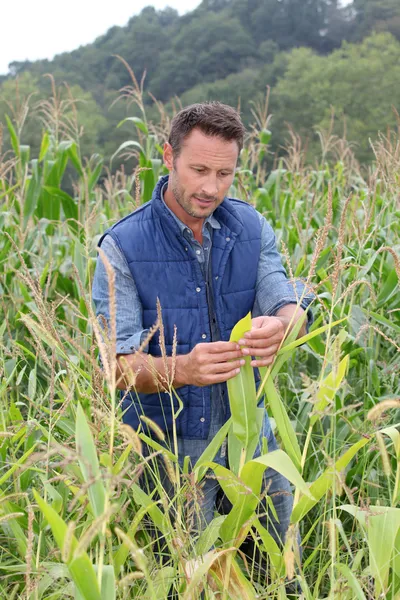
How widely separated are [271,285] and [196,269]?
0.27m

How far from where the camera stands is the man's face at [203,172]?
89.3 inches

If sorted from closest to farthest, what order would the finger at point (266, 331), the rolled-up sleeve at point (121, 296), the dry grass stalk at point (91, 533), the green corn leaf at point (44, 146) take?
the dry grass stalk at point (91, 533)
the finger at point (266, 331)
the rolled-up sleeve at point (121, 296)
the green corn leaf at point (44, 146)

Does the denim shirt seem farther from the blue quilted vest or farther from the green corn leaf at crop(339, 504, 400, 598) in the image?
the green corn leaf at crop(339, 504, 400, 598)

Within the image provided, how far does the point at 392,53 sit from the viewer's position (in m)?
43.6

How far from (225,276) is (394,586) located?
1097mm

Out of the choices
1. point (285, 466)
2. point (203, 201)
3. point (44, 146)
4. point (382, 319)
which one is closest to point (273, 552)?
point (285, 466)

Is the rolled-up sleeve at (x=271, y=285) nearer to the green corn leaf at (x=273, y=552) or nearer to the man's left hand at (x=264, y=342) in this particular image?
the man's left hand at (x=264, y=342)

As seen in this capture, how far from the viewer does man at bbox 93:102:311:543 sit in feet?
7.50

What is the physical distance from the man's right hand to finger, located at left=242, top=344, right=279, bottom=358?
0.02 meters

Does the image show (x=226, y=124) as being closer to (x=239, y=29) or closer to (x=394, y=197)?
(x=394, y=197)

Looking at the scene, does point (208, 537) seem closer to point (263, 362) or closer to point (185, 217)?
point (263, 362)

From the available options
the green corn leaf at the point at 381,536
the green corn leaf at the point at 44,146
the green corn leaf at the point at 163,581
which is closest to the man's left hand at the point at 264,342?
the green corn leaf at the point at 381,536

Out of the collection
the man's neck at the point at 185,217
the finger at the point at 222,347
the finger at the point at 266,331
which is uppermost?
the man's neck at the point at 185,217

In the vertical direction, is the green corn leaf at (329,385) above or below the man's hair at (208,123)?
below
